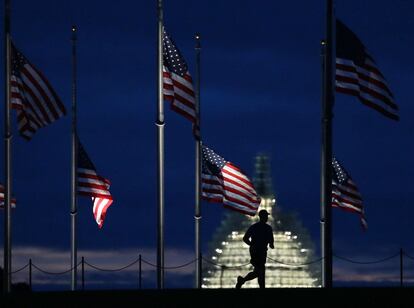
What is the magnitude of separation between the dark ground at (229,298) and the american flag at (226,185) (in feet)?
65.7

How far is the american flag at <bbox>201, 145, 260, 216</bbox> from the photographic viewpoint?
56.2 meters

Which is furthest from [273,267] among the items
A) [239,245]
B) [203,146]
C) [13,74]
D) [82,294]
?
[82,294]

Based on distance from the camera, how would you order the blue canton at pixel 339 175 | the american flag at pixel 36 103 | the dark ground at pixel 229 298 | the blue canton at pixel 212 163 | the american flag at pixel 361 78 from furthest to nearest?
1. the blue canton at pixel 212 163
2. the blue canton at pixel 339 175
3. the american flag at pixel 36 103
4. the american flag at pixel 361 78
5. the dark ground at pixel 229 298

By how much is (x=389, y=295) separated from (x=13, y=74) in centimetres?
1996

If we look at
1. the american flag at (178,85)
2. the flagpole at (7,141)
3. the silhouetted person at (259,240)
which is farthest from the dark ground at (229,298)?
the flagpole at (7,141)

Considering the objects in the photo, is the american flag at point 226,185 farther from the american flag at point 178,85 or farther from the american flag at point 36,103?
the american flag at point 36,103

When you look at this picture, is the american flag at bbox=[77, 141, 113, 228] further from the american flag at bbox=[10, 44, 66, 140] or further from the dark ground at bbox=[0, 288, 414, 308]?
the dark ground at bbox=[0, 288, 414, 308]

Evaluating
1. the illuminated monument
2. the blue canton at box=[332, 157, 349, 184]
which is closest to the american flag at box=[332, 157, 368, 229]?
the blue canton at box=[332, 157, 349, 184]

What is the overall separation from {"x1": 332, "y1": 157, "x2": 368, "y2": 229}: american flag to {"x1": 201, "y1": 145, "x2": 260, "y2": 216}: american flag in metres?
2.80

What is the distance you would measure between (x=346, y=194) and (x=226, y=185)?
419cm

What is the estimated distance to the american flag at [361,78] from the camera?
1785 inches

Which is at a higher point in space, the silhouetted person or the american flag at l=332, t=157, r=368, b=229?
the american flag at l=332, t=157, r=368, b=229

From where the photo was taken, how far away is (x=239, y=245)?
152 metres

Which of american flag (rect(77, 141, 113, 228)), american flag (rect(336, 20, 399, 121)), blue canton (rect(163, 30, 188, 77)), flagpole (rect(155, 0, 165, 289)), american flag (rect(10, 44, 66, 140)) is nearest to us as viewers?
american flag (rect(336, 20, 399, 121))
